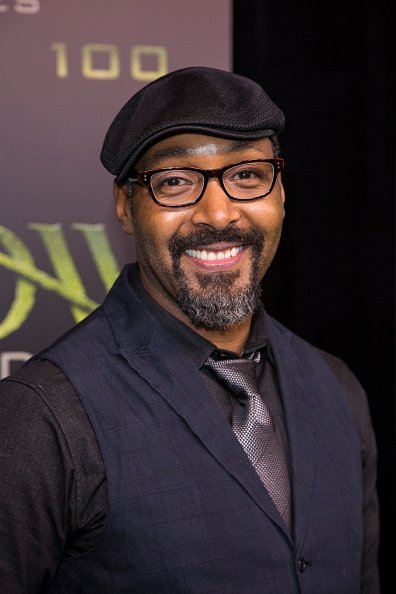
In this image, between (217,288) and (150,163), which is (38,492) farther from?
(150,163)

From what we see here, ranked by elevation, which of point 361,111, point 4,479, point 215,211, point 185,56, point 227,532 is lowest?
point 227,532

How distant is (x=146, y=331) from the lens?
1.44 m

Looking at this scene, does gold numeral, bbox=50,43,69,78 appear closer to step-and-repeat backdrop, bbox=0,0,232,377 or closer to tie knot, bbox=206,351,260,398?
step-and-repeat backdrop, bbox=0,0,232,377

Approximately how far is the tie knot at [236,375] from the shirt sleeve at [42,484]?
0.26 m

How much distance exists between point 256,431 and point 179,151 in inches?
19.1

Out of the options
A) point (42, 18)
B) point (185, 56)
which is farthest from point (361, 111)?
point (42, 18)

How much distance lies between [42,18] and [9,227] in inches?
20.3

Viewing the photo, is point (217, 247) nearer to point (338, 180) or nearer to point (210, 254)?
point (210, 254)

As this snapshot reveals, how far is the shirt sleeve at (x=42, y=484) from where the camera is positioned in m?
1.23

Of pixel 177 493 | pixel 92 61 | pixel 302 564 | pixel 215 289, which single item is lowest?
pixel 302 564

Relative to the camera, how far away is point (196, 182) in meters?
1.42

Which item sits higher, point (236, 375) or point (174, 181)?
point (174, 181)

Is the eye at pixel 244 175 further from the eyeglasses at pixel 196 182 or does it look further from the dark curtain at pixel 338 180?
the dark curtain at pixel 338 180

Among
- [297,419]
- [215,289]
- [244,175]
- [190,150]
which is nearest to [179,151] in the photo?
[190,150]
